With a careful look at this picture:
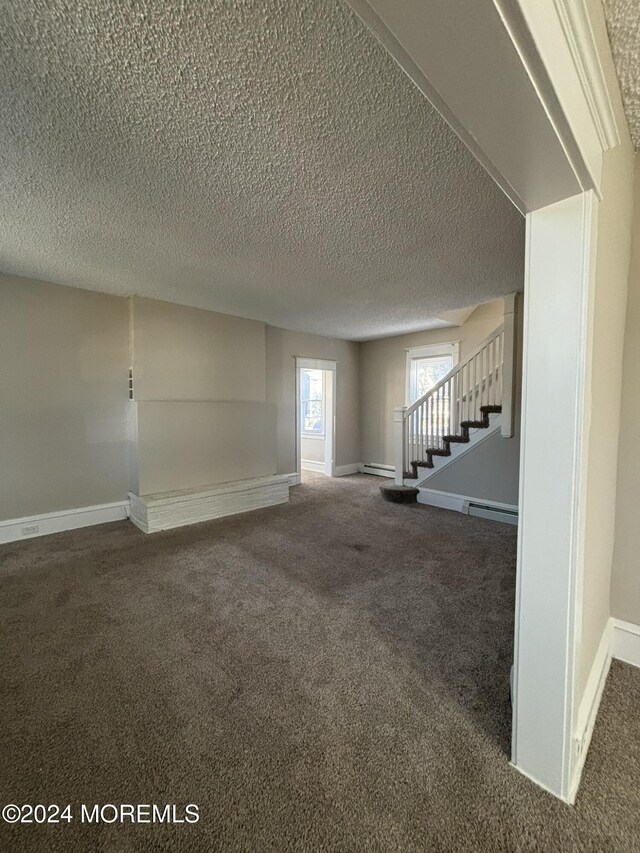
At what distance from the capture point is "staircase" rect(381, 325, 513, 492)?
3973 mm

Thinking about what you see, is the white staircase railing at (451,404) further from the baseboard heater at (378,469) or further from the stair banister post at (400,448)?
the baseboard heater at (378,469)

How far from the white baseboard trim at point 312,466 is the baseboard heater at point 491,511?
305cm

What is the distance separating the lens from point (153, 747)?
128 centimetres

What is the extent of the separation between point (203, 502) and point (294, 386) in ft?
8.08

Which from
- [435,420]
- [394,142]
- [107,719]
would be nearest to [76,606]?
[107,719]

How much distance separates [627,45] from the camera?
43.2 inches

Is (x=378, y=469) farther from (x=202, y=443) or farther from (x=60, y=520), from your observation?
(x=60, y=520)

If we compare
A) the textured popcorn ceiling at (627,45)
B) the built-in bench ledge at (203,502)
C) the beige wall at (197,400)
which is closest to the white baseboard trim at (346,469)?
the beige wall at (197,400)

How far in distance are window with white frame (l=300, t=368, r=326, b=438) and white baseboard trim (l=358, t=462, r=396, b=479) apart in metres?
1.01

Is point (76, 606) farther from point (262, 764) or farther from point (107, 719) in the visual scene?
point (262, 764)

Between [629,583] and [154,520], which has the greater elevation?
[629,583]

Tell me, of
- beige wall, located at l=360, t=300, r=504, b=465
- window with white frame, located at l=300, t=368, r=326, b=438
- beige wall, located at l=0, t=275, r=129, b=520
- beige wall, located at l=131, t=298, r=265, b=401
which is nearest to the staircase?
beige wall, located at l=360, t=300, r=504, b=465

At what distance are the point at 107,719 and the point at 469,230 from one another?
3241mm

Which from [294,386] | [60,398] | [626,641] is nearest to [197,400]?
[60,398]
